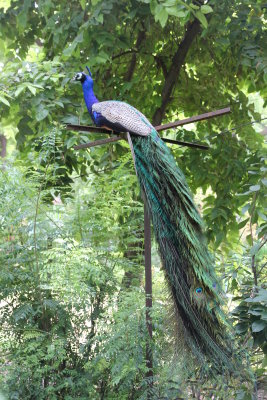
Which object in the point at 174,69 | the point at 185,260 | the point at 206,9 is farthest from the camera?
the point at 174,69

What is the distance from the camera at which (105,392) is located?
2.45 m

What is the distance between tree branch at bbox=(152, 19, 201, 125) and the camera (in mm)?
3352

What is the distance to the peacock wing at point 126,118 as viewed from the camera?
7.01 feet

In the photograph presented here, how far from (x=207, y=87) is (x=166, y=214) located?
1.74m

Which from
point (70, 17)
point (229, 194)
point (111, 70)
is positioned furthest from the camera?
point (111, 70)

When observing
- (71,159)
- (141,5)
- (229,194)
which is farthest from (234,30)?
(71,159)

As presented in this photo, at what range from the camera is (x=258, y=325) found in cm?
208

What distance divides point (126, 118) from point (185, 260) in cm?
59

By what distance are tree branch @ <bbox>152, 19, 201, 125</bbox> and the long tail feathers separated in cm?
134

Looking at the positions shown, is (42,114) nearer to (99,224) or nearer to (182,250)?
(99,224)

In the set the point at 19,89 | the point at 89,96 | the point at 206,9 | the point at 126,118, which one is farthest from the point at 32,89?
the point at 206,9

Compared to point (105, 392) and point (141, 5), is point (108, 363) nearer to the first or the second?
point (105, 392)

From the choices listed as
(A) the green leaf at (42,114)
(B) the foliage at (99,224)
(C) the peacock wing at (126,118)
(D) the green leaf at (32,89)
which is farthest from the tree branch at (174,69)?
(C) the peacock wing at (126,118)

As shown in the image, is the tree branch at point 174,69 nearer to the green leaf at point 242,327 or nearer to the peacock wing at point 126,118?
the peacock wing at point 126,118
